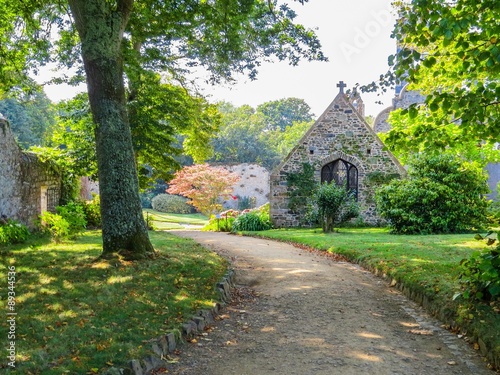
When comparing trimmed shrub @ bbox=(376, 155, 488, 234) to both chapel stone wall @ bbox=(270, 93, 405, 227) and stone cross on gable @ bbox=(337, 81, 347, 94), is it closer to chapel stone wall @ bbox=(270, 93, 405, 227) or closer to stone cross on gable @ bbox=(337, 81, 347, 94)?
chapel stone wall @ bbox=(270, 93, 405, 227)

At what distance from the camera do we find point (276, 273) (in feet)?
31.1

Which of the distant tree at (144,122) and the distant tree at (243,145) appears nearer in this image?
the distant tree at (144,122)

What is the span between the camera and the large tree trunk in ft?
26.5

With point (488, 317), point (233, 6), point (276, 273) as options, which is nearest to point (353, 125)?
point (233, 6)

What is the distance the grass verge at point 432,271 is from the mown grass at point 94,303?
134 inches

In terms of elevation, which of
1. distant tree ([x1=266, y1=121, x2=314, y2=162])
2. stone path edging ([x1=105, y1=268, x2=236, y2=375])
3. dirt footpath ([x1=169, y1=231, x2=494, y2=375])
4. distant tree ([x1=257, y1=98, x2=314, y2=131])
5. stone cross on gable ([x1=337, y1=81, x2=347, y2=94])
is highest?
distant tree ([x1=257, y1=98, x2=314, y2=131])

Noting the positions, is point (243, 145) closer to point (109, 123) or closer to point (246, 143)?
point (246, 143)

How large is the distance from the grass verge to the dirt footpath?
0.21 m

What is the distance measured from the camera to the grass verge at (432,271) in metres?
5.25

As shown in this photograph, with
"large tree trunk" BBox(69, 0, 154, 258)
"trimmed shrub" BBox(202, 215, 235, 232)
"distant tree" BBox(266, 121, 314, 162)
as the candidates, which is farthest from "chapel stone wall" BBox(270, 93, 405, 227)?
"distant tree" BBox(266, 121, 314, 162)

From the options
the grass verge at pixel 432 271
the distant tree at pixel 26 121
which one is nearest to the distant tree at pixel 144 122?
the grass verge at pixel 432 271

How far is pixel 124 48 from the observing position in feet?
33.7

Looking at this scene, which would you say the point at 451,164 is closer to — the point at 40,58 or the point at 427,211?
the point at 427,211

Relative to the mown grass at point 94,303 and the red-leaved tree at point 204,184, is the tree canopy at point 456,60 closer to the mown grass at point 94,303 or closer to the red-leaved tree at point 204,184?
the mown grass at point 94,303
